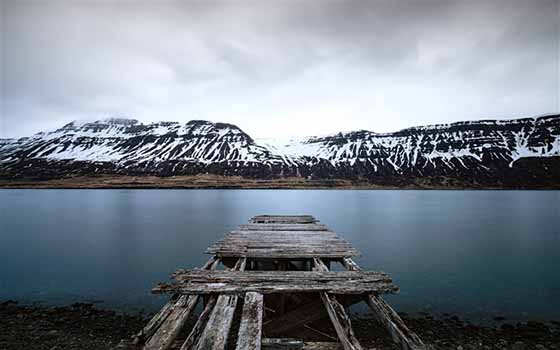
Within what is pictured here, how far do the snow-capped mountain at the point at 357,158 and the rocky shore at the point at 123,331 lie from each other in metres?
124

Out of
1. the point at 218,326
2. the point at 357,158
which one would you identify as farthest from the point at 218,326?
the point at 357,158

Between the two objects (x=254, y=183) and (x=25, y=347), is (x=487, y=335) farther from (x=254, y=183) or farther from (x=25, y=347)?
(x=254, y=183)

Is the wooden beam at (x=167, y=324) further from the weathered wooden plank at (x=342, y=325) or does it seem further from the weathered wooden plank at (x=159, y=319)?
the weathered wooden plank at (x=342, y=325)

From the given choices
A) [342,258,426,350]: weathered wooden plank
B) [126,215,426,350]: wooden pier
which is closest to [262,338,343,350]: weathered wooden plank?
[126,215,426,350]: wooden pier

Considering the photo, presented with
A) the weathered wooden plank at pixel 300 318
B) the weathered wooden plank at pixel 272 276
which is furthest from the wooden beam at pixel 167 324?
the weathered wooden plank at pixel 300 318

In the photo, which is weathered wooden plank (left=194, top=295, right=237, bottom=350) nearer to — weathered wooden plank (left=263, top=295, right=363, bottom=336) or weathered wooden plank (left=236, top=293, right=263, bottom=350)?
weathered wooden plank (left=236, top=293, right=263, bottom=350)

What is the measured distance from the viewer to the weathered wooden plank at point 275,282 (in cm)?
547

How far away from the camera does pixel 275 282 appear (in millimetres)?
5848

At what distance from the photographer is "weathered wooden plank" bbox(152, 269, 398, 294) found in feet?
17.9

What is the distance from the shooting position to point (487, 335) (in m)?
9.50

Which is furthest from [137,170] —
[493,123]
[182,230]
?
[493,123]

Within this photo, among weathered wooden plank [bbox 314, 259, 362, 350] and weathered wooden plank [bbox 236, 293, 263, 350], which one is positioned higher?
weathered wooden plank [bbox 236, 293, 263, 350]

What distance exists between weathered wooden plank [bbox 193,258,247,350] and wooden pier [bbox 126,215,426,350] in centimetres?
1

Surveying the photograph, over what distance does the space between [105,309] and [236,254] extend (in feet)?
25.0
